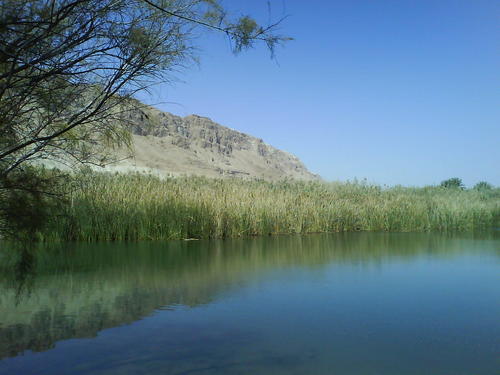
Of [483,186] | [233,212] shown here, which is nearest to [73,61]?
[233,212]

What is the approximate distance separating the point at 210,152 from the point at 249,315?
5988 centimetres

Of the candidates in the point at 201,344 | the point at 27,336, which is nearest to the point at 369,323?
the point at 201,344

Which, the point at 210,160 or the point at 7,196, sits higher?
the point at 210,160

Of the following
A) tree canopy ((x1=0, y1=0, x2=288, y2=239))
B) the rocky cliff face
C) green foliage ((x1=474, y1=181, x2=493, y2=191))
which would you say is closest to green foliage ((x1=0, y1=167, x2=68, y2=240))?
tree canopy ((x1=0, y1=0, x2=288, y2=239))

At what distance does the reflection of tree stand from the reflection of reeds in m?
0.70

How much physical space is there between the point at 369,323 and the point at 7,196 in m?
2.47

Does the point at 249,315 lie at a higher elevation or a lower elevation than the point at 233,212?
lower

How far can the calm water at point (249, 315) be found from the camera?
7.30 feet

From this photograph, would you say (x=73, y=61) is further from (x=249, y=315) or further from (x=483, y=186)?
(x=483, y=186)

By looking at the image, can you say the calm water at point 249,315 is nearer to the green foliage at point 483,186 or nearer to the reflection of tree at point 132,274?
the reflection of tree at point 132,274

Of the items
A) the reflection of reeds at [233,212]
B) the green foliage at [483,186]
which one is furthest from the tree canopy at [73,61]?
the green foliage at [483,186]

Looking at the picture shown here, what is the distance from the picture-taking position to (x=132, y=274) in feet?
14.6

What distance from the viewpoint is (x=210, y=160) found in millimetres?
58875

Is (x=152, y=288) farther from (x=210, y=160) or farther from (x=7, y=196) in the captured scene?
(x=210, y=160)
